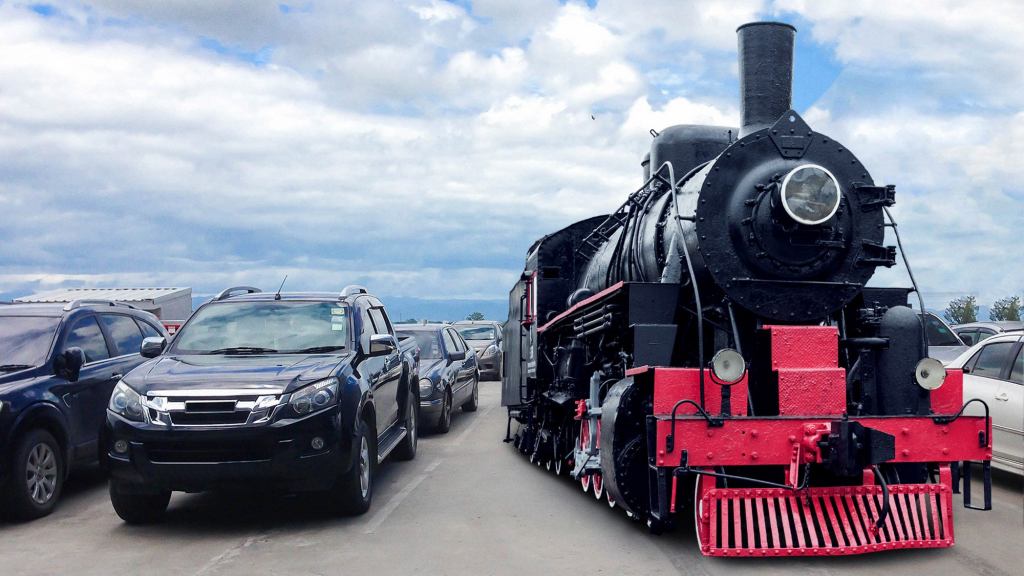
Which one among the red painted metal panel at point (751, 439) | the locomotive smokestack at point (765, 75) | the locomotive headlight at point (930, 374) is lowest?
the red painted metal panel at point (751, 439)

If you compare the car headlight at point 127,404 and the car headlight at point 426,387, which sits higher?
the car headlight at point 127,404

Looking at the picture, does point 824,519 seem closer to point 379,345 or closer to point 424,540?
point 424,540

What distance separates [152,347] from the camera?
810 centimetres

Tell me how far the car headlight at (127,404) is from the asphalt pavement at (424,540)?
906mm

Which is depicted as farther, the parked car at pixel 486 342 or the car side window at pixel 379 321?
the parked car at pixel 486 342

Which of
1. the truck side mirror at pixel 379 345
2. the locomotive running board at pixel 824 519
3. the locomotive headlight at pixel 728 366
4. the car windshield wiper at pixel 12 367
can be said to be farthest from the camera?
the truck side mirror at pixel 379 345

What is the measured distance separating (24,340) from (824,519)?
6954 millimetres

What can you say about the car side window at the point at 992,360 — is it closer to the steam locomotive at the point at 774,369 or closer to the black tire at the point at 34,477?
the steam locomotive at the point at 774,369

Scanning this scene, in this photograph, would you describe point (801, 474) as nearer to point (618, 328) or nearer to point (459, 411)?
point (618, 328)

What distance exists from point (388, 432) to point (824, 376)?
4.63 metres

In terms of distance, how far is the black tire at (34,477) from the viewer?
7.50 m

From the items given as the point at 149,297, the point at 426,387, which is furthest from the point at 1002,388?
the point at 149,297

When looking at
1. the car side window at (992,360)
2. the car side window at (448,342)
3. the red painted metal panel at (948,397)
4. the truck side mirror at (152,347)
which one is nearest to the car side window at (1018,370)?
the car side window at (992,360)

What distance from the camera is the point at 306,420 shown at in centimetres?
700
